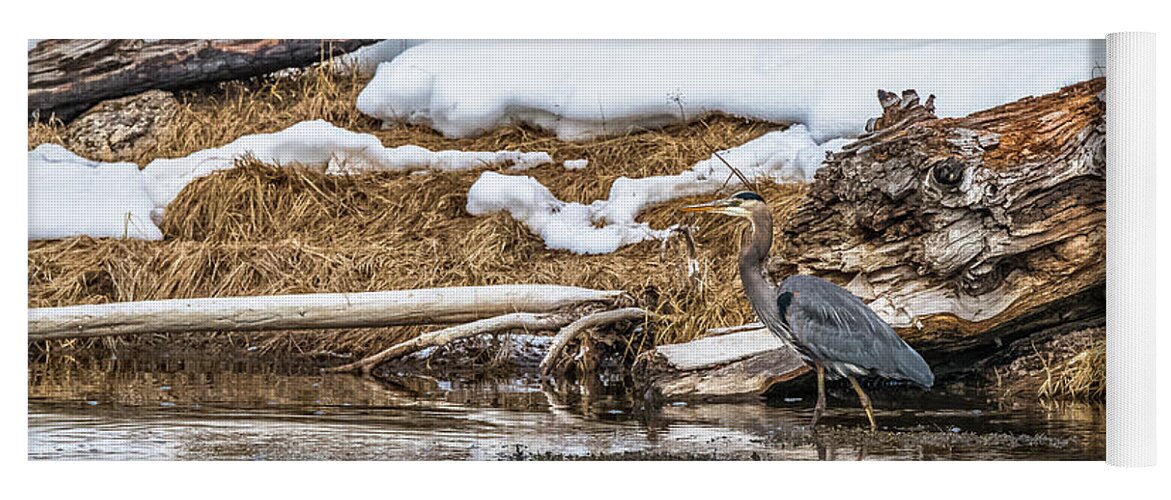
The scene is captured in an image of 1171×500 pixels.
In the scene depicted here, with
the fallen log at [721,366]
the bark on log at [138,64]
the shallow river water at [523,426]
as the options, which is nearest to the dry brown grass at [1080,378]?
the shallow river water at [523,426]

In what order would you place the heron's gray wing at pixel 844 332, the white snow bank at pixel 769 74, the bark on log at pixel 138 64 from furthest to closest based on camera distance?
1. the bark on log at pixel 138 64
2. the white snow bank at pixel 769 74
3. the heron's gray wing at pixel 844 332

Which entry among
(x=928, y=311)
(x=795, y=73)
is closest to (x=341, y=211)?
(x=795, y=73)

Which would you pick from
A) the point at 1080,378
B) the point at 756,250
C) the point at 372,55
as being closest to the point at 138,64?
the point at 372,55

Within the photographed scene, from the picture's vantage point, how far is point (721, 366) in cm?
548

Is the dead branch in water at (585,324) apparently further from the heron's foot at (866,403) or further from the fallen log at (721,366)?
the heron's foot at (866,403)

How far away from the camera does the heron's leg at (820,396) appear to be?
541 centimetres

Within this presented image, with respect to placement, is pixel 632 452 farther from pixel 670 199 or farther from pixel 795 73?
pixel 795 73

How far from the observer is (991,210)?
5371 mm

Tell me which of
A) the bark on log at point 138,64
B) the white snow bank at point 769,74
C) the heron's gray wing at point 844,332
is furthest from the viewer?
the bark on log at point 138,64

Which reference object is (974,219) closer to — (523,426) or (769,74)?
(769,74)

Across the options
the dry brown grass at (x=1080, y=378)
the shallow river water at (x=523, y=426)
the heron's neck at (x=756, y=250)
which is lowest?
the shallow river water at (x=523, y=426)

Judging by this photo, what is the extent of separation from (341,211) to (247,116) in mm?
615

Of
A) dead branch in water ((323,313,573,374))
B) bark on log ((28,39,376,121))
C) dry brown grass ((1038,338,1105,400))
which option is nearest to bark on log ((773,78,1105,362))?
dry brown grass ((1038,338,1105,400))

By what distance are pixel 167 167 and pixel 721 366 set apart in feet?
8.34
